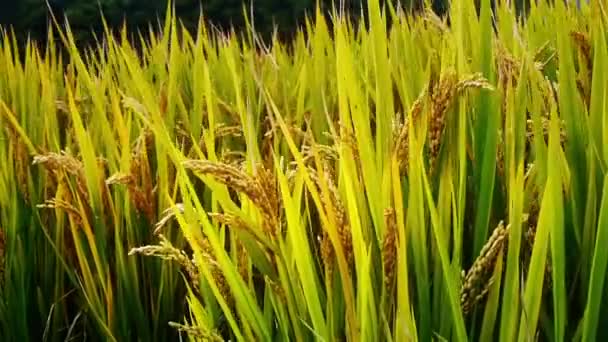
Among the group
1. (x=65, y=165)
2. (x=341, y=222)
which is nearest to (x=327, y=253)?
(x=341, y=222)

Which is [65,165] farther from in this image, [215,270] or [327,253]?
[327,253]

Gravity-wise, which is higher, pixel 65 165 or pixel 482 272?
pixel 65 165

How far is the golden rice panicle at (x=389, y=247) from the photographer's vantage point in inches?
30.6

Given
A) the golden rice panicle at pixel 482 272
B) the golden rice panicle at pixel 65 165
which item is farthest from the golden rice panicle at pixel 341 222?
the golden rice panicle at pixel 65 165

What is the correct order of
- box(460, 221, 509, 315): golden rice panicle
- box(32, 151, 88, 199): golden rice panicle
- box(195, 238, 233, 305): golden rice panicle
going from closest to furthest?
box(460, 221, 509, 315): golden rice panicle, box(195, 238, 233, 305): golden rice panicle, box(32, 151, 88, 199): golden rice panicle

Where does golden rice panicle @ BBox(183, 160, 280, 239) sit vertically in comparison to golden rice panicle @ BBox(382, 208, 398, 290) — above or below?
above

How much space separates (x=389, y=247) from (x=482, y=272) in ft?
Answer: 0.29

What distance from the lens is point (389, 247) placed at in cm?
78

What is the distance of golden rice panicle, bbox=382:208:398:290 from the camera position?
0.78m

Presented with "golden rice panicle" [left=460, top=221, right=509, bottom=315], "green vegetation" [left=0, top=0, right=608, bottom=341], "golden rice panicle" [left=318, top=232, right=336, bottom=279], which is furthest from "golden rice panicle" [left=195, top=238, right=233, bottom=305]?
"golden rice panicle" [left=460, top=221, right=509, bottom=315]

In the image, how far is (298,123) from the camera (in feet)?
4.42

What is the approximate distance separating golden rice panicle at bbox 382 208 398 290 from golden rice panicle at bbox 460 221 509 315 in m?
0.06

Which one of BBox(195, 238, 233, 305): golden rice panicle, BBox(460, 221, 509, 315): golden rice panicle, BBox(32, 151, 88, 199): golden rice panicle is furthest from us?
BBox(32, 151, 88, 199): golden rice panicle

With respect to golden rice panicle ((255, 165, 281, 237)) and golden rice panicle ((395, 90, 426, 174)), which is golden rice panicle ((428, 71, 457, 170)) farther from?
golden rice panicle ((255, 165, 281, 237))
